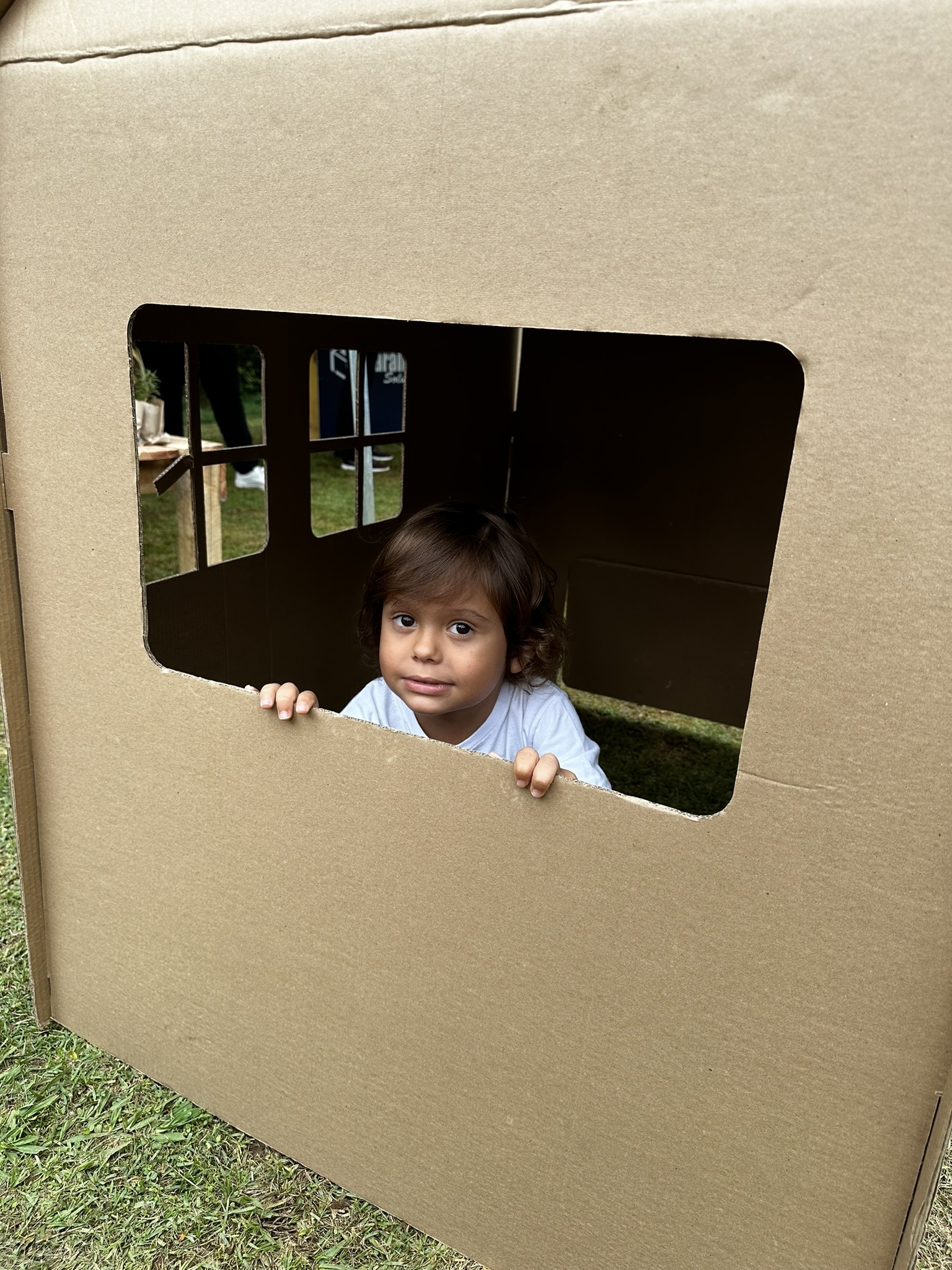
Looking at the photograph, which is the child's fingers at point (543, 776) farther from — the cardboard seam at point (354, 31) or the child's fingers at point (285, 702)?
the cardboard seam at point (354, 31)

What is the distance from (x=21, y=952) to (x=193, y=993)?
1.43 feet

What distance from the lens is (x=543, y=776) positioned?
0.70 metres

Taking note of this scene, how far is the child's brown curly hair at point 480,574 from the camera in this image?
1.10 meters

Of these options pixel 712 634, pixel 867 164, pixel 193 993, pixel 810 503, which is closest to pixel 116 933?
pixel 193 993

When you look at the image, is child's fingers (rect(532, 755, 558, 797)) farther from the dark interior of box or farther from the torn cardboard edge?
the dark interior of box

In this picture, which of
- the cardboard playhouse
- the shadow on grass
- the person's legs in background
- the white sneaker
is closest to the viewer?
the cardboard playhouse

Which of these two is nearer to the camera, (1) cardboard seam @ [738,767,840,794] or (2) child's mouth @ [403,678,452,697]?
(1) cardboard seam @ [738,767,840,794]

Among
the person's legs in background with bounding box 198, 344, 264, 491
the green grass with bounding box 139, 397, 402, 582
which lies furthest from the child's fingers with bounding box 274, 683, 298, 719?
the person's legs in background with bounding box 198, 344, 264, 491

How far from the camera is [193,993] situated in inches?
39.8

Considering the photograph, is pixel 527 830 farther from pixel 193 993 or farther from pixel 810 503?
pixel 193 993

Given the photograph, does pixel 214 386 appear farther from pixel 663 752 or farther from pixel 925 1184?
pixel 925 1184

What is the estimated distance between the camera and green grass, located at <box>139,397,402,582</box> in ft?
10.9

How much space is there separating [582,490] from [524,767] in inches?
52.8

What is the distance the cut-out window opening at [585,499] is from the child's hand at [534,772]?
2.36 ft
